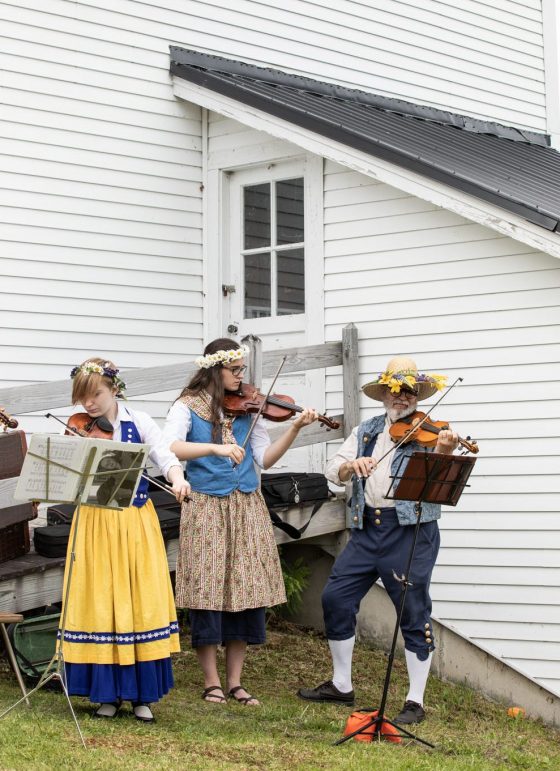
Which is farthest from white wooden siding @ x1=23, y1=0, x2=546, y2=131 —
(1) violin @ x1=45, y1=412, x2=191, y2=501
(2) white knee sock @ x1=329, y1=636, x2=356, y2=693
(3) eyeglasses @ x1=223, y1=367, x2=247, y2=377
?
(2) white knee sock @ x1=329, y1=636, x2=356, y2=693

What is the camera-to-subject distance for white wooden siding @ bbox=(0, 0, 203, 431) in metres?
8.20

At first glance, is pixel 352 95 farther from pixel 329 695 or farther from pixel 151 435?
pixel 329 695

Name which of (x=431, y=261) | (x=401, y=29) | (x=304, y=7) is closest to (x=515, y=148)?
(x=401, y=29)

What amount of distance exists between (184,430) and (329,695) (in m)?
1.82

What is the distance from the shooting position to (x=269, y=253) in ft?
29.0

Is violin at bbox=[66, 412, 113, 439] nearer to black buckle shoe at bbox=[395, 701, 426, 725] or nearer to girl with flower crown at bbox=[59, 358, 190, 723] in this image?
girl with flower crown at bbox=[59, 358, 190, 723]

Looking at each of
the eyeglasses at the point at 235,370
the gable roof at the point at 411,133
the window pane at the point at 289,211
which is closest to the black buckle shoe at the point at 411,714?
the eyeglasses at the point at 235,370

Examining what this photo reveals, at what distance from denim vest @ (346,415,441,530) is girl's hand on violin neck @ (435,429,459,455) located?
23cm

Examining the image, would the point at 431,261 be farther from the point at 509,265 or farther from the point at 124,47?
the point at 124,47

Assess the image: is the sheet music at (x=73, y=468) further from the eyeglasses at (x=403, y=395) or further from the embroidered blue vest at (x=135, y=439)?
the eyeglasses at (x=403, y=395)

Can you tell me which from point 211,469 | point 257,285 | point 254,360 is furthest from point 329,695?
point 257,285

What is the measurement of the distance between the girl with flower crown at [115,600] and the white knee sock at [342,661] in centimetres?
123

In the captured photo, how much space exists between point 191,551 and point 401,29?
6.50m

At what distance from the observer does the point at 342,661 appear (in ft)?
20.9
